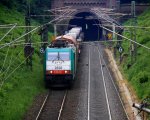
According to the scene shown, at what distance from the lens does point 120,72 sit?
1646 inches

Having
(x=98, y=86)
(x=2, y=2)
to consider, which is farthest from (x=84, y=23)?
(x=98, y=86)

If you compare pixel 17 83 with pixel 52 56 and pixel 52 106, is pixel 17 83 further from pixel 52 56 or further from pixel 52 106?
pixel 52 106

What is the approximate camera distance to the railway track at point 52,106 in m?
27.3

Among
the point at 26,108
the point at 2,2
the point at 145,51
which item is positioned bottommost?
the point at 26,108

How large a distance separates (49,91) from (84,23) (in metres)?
50.5

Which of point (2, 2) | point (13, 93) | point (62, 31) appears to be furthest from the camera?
point (62, 31)

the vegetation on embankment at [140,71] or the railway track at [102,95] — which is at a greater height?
the vegetation on embankment at [140,71]

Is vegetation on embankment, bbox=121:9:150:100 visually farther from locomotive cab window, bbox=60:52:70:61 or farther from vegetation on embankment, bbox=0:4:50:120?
vegetation on embankment, bbox=0:4:50:120

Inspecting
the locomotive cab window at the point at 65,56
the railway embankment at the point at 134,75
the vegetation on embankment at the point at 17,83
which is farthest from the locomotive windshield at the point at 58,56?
the railway embankment at the point at 134,75

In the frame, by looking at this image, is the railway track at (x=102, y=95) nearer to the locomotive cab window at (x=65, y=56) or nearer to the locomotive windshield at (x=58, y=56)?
the locomotive cab window at (x=65, y=56)

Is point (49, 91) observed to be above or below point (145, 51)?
below

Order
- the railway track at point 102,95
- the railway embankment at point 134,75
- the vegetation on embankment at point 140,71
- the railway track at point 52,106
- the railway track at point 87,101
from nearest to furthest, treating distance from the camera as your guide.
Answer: the railway track at point 52,106
the railway track at point 87,101
the railway track at point 102,95
the railway embankment at point 134,75
the vegetation on embankment at point 140,71

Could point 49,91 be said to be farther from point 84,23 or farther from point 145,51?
point 84,23

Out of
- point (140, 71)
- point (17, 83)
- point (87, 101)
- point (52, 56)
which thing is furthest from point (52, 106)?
point (140, 71)
